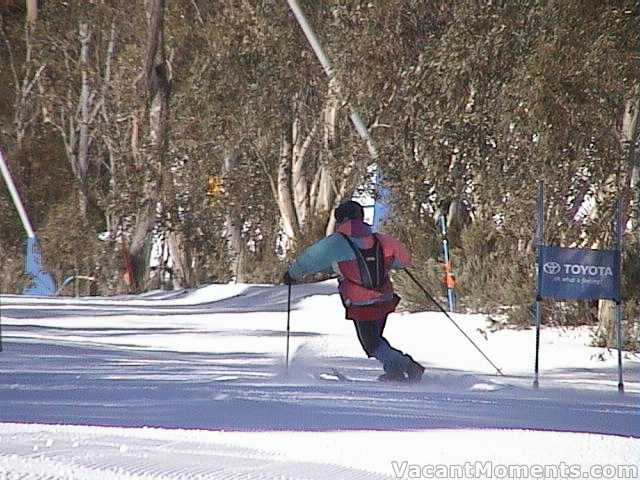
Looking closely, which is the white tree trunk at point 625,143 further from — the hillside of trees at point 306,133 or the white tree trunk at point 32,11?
the white tree trunk at point 32,11

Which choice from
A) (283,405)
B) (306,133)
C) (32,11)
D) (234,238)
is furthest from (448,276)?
(32,11)

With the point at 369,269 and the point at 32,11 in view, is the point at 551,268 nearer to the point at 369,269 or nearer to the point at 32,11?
the point at 369,269

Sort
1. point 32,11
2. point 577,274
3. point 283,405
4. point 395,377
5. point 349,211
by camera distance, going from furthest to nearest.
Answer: point 32,11
point 577,274
point 349,211
point 395,377
point 283,405

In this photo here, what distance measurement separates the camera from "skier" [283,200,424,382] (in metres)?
10.8

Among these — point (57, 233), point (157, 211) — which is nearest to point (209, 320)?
point (157, 211)

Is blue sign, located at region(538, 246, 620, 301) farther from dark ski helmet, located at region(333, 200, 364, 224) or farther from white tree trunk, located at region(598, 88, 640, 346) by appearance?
white tree trunk, located at region(598, 88, 640, 346)

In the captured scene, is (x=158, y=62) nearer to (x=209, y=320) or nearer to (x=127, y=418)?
(x=209, y=320)

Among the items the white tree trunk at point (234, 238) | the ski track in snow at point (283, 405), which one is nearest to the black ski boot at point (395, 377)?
the ski track in snow at point (283, 405)

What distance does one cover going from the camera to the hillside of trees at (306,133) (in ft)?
52.8

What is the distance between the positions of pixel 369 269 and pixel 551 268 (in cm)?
160

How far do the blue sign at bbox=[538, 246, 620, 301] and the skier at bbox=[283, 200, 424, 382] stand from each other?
125cm

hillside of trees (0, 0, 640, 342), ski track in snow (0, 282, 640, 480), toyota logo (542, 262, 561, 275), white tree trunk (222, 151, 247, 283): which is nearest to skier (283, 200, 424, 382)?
ski track in snow (0, 282, 640, 480)

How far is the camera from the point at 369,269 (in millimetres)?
10836

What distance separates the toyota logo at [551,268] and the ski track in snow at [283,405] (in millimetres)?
904
